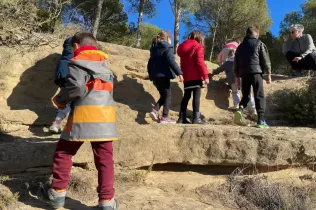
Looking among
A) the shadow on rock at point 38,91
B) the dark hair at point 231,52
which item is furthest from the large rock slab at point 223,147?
the dark hair at point 231,52

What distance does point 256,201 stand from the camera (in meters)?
4.03

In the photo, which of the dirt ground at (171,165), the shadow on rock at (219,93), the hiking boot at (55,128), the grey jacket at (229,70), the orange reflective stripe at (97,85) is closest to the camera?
the orange reflective stripe at (97,85)

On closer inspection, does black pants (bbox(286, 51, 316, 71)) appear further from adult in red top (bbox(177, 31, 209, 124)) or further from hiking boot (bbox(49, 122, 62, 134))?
hiking boot (bbox(49, 122, 62, 134))

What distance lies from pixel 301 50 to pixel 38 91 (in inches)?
221

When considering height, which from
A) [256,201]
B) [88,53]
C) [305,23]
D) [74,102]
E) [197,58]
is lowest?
[256,201]

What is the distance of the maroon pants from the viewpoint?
3.35 m

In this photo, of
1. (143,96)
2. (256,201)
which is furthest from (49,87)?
(256,201)

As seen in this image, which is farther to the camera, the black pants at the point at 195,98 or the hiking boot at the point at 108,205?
the black pants at the point at 195,98

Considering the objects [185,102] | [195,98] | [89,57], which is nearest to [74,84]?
[89,57]

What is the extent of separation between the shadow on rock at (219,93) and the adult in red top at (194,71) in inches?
59.7

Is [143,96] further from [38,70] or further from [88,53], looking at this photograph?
[88,53]

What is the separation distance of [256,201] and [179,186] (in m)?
0.81

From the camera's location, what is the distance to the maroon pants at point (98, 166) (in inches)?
132

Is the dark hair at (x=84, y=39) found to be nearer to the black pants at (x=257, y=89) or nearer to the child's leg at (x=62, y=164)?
the child's leg at (x=62, y=164)
